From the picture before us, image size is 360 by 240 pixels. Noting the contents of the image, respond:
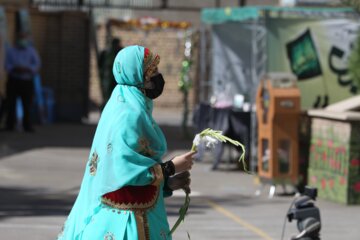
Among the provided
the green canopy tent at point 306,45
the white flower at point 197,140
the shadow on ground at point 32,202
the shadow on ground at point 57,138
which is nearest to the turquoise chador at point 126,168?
the white flower at point 197,140

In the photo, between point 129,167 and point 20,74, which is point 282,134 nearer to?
point 129,167

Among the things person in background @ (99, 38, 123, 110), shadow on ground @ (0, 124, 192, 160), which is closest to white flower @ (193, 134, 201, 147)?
shadow on ground @ (0, 124, 192, 160)

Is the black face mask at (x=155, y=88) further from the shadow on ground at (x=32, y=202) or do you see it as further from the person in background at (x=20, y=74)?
the person in background at (x=20, y=74)

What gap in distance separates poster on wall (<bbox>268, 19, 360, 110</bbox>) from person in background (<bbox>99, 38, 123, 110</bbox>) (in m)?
6.14

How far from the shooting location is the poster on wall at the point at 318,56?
57.4ft

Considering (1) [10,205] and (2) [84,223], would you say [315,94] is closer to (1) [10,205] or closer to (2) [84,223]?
(1) [10,205]

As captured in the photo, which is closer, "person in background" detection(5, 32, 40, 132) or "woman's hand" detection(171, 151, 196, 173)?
"woman's hand" detection(171, 151, 196, 173)

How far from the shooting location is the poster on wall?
17.5 meters

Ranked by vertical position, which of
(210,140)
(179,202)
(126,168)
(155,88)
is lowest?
(179,202)

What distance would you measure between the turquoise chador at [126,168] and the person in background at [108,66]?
16842 mm

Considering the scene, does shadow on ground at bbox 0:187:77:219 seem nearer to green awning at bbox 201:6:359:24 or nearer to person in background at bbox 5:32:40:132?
green awning at bbox 201:6:359:24

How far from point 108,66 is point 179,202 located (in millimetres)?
10720

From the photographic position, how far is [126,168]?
20.3 ft

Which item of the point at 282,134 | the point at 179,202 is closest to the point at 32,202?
the point at 179,202
